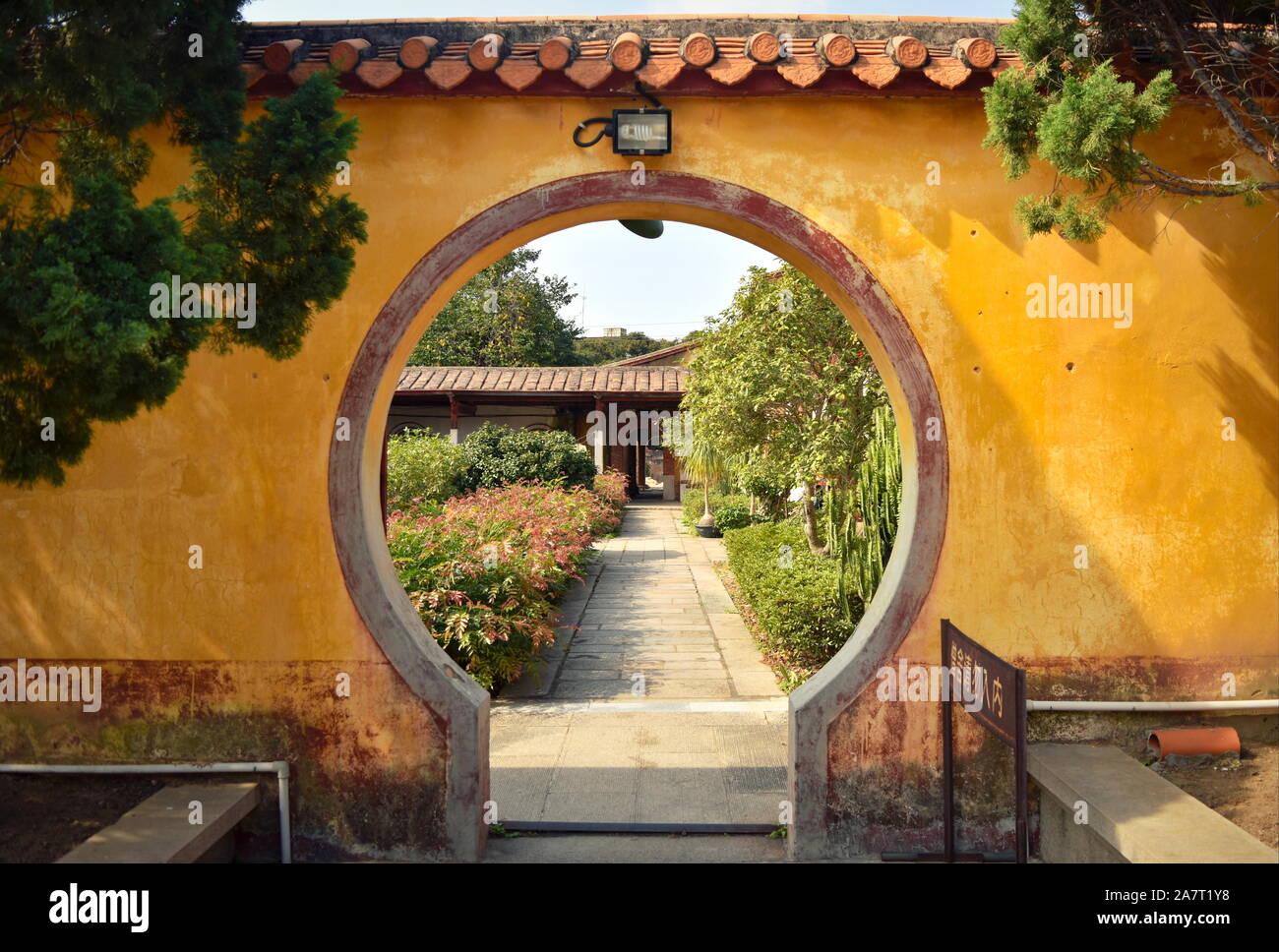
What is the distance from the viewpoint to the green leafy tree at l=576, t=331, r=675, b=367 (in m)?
46.4

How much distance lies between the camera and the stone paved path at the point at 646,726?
5039 mm

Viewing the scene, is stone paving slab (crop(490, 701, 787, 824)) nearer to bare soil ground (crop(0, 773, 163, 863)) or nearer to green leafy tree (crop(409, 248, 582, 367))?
bare soil ground (crop(0, 773, 163, 863))

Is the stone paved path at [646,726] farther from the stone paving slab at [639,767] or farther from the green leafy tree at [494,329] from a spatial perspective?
the green leafy tree at [494,329]

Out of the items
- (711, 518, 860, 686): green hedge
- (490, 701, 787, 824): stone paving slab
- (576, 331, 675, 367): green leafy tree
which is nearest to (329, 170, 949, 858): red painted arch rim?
(490, 701, 787, 824): stone paving slab

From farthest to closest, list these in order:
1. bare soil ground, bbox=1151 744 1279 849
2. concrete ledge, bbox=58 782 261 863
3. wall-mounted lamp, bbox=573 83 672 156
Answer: wall-mounted lamp, bbox=573 83 672 156, bare soil ground, bbox=1151 744 1279 849, concrete ledge, bbox=58 782 261 863

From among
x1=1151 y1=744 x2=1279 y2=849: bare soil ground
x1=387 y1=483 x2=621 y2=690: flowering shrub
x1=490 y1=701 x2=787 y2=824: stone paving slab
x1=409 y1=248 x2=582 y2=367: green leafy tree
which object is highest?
x1=409 y1=248 x2=582 y2=367: green leafy tree

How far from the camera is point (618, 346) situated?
4903cm

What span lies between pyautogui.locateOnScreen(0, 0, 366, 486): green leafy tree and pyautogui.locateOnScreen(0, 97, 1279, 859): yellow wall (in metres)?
0.91

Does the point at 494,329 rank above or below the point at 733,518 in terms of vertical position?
above

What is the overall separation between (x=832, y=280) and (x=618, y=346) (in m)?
45.2

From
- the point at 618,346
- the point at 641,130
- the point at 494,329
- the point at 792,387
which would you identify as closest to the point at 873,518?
the point at 792,387

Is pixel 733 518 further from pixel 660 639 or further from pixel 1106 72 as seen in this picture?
pixel 1106 72

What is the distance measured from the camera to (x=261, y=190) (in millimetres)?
3197
